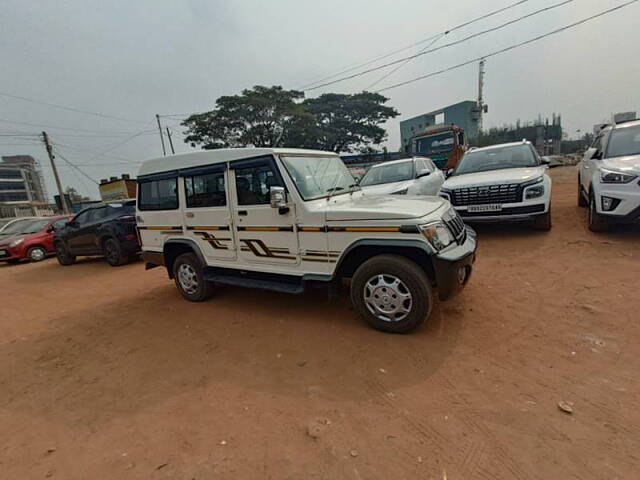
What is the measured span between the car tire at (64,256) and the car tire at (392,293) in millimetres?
9727

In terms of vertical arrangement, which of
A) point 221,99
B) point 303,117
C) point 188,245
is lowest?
point 188,245

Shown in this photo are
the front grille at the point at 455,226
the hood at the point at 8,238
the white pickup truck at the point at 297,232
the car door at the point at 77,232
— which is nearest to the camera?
the white pickup truck at the point at 297,232

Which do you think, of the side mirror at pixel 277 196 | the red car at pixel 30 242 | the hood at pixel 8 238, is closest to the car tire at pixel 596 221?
the side mirror at pixel 277 196

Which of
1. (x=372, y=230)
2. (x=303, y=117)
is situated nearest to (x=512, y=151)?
(x=372, y=230)

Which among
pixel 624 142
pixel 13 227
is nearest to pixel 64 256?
pixel 13 227

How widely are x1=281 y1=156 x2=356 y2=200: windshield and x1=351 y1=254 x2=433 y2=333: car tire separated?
1.06m

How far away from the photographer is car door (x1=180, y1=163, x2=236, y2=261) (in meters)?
3.95

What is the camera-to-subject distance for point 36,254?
10617 millimetres

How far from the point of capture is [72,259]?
30.6ft

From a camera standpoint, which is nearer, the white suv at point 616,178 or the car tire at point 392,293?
the car tire at point 392,293

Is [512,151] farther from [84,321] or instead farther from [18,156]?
[18,156]

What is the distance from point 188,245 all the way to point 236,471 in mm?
3249

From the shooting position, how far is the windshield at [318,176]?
3467 millimetres

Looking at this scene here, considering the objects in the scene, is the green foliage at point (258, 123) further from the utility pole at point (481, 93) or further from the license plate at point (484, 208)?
the license plate at point (484, 208)
